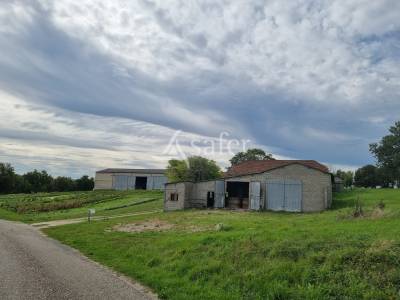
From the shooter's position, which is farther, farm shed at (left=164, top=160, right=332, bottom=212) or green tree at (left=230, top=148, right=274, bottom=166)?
green tree at (left=230, top=148, right=274, bottom=166)

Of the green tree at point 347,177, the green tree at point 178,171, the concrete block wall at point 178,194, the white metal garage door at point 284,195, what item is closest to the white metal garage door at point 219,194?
the concrete block wall at point 178,194

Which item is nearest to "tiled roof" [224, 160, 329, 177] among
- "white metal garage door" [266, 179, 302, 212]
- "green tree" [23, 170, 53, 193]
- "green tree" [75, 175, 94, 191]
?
"white metal garage door" [266, 179, 302, 212]

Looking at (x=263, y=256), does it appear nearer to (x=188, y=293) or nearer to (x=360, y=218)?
(x=188, y=293)

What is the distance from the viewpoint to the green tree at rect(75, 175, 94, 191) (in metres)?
110

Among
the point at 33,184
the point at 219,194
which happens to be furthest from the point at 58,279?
the point at 33,184

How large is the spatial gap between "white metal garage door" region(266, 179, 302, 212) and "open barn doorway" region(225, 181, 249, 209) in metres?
4.13

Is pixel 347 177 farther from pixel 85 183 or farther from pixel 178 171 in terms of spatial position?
pixel 85 183

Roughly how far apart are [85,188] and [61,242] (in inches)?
3669

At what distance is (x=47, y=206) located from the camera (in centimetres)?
5359

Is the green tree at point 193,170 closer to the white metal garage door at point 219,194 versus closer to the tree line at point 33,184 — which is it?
the white metal garage door at point 219,194

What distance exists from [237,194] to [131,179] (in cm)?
4000

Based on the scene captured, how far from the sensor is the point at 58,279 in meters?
11.2

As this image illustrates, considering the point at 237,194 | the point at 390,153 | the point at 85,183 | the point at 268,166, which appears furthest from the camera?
the point at 85,183

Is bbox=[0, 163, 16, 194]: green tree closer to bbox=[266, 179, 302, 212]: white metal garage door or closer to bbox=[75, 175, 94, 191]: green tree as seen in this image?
bbox=[75, 175, 94, 191]: green tree
